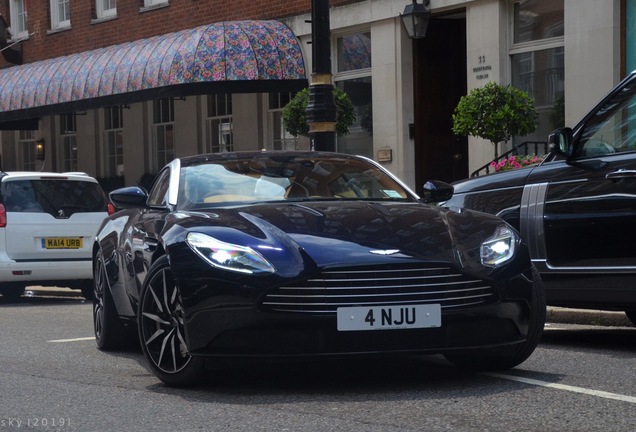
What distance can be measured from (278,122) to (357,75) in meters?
2.67

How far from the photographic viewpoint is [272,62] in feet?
77.8

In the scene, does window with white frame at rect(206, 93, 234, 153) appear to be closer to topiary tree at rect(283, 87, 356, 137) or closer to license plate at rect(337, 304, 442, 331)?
topiary tree at rect(283, 87, 356, 137)

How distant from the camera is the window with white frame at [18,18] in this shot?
34438 millimetres

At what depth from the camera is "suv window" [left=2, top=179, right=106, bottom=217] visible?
49.3ft

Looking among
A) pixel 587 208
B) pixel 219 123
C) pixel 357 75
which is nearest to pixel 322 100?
pixel 587 208

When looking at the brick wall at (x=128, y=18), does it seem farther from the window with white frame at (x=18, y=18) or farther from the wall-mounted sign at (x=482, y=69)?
the wall-mounted sign at (x=482, y=69)

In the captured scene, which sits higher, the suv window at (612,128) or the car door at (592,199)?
the suv window at (612,128)

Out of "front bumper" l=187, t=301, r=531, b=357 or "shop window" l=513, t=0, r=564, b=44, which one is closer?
"front bumper" l=187, t=301, r=531, b=357

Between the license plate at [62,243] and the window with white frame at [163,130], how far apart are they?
45.8ft

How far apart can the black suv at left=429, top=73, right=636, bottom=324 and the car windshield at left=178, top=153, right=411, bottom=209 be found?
44 cm

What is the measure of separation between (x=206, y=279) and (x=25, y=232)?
9.05 meters

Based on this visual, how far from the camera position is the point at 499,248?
659cm

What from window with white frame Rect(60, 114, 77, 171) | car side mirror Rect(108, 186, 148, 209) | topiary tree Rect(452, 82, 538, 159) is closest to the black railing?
topiary tree Rect(452, 82, 538, 159)

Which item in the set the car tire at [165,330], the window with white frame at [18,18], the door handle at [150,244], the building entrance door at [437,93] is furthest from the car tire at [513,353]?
the window with white frame at [18,18]
